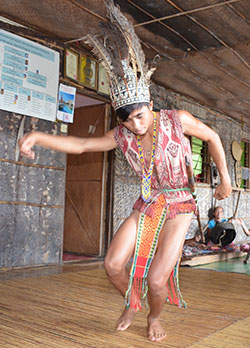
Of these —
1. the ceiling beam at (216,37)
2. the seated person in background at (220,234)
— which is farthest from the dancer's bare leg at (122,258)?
the seated person in background at (220,234)

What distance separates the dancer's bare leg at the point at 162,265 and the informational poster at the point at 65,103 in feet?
10.0

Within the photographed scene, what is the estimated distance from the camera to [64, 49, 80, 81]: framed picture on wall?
16.3 ft

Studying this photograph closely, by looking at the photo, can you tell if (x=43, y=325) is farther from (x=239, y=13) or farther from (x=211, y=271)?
(x=239, y=13)

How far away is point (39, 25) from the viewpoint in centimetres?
443

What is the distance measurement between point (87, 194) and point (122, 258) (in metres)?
3.90

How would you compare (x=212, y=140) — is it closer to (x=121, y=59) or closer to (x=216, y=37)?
(x=121, y=59)

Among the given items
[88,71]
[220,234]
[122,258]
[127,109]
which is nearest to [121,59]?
[127,109]

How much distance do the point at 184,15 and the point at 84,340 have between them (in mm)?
3429

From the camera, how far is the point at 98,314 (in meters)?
2.55

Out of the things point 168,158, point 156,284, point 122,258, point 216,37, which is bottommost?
point 156,284

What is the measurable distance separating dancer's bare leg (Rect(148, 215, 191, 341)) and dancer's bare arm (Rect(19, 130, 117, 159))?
587 mm

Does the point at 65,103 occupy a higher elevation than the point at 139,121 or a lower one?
higher

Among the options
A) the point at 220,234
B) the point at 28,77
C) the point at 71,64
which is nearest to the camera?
the point at 28,77

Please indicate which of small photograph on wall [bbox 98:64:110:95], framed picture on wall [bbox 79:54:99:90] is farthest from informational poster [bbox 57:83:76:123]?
small photograph on wall [bbox 98:64:110:95]
